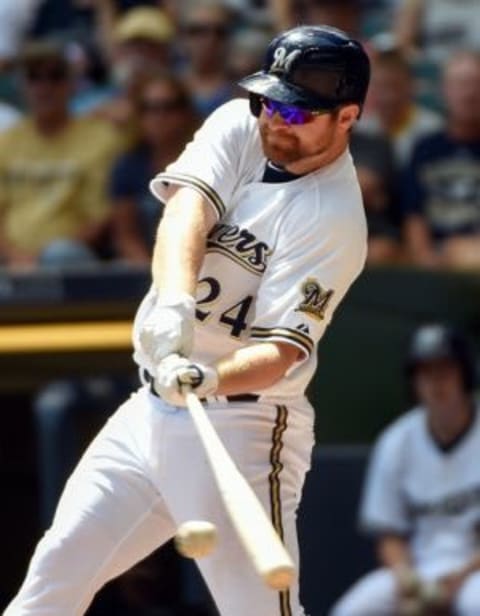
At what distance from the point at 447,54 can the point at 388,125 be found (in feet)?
2.41

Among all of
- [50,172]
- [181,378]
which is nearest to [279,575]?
[181,378]

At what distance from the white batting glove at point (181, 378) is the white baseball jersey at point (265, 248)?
0.74ft

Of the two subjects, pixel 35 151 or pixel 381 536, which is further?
pixel 35 151

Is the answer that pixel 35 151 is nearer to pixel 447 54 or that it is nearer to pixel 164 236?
pixel 447 54

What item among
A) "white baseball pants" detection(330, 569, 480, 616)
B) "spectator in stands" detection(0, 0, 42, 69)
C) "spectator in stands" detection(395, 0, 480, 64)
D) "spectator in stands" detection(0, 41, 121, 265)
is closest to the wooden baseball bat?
"white baseball pants" detection(330, 569, 480, 616)

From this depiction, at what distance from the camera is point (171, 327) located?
13.2 feet

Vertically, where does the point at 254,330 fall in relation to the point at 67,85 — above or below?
above

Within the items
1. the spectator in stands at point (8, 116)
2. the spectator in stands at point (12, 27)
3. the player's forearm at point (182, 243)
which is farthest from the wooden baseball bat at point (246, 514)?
Result: the spectator in stands at point (12, 27)

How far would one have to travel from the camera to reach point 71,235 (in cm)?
777

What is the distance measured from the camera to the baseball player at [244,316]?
13.8 feet

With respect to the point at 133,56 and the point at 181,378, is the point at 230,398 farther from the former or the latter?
the point at 133,56

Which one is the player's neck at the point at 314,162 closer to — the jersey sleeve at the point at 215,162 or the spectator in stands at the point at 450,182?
the jersey sleeve at the point at 215,162

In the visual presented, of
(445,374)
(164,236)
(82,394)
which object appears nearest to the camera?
(164,236)

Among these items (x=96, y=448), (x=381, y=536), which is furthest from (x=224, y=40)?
(x=96, y=448)
